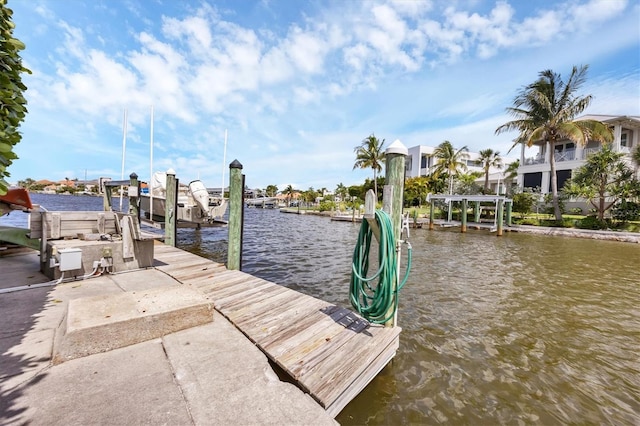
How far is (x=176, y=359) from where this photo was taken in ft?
8.25

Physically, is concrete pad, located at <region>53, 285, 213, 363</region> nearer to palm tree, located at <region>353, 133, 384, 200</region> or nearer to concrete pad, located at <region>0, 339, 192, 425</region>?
concrete pad, located at <region>0, 339, 192, 425</region>

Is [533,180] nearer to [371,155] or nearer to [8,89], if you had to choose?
[371,155]

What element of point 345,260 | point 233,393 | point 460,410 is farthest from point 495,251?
point 233,393

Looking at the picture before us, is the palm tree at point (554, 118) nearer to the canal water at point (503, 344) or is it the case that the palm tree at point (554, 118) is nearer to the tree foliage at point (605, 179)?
the tree foliage at point (605, 179)

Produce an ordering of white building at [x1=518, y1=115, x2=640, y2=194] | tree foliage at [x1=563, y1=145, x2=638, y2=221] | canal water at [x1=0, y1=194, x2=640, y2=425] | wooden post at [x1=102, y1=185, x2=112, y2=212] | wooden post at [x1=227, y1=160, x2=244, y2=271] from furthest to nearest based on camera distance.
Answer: white building at [x1=518, y1=115, x2=640, y2=194]
tree foliage at [x1=563, y1=145, x2=638, y2=221]
wooden post at [x1=102, y1=185, x2=112, y2=212]
wooden post at [x1=227, y1=160, x2=244, y2=271]
canal water at [x1=0, y1=194, x2=640, y2=425]

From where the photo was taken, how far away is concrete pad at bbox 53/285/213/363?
8.07 ft

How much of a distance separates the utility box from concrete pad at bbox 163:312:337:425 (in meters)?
2.73

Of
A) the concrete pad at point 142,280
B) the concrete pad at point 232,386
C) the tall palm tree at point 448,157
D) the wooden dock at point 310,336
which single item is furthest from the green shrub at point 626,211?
the concrete pad at point 142,280

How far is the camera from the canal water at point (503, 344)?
3078 millimetres

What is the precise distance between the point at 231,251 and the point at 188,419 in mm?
4398

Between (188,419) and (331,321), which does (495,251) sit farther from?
(188,419)

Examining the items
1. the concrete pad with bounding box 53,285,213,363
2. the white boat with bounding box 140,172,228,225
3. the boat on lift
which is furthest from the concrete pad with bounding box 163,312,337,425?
the white boat with bounding box 140,172,228,225

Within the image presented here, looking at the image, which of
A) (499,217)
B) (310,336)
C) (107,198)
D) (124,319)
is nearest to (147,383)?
(124,319)

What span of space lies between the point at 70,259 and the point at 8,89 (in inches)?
134
